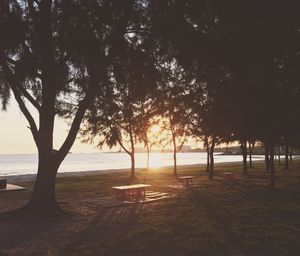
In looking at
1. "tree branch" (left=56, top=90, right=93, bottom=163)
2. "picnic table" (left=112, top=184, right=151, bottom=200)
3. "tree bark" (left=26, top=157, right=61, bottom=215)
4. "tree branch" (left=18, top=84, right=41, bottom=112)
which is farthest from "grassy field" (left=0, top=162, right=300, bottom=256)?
"tree branch" (left=18, top=84, right=41, bottom=112)

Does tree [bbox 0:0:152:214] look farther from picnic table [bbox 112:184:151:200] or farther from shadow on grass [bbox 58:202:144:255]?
picnic table [bbox 112:184:151:200]

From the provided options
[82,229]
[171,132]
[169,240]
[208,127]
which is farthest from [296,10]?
[171,132]

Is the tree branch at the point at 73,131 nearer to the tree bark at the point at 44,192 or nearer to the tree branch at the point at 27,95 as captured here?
the tree bark at the point at 44,192

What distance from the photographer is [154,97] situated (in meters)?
15.2

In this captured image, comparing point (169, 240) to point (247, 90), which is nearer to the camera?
point (169, 240)

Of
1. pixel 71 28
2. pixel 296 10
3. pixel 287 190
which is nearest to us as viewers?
pixel 296 10

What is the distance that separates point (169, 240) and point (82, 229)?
292 cm

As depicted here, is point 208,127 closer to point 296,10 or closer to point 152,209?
point 152,209

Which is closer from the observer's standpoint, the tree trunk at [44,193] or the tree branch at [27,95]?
the tree branch at [27,95]

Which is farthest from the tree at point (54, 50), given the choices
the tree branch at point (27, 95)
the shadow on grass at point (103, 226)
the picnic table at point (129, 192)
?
the picnic table at point (129, 192)

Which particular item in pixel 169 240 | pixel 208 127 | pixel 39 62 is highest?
pixel 39 62

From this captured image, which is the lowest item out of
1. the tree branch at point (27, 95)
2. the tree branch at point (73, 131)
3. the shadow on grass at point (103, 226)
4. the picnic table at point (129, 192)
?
the shadow on grass at point (103, 226)

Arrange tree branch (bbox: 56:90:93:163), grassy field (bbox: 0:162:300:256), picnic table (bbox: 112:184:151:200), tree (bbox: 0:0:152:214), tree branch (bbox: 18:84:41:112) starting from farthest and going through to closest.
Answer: picnic table (bbox: 112:184:151:200) → tree branch (bbox: 56:90:93:163) → tree branch (bbox: 18:84:41:112) → tree (bbox: 0:0:152:214) → grassy field (bbox: 0:162:300:256)

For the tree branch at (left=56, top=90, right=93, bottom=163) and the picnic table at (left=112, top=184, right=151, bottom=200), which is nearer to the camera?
the tree branch at (left=56, top=90, right=93, bottom=163)
